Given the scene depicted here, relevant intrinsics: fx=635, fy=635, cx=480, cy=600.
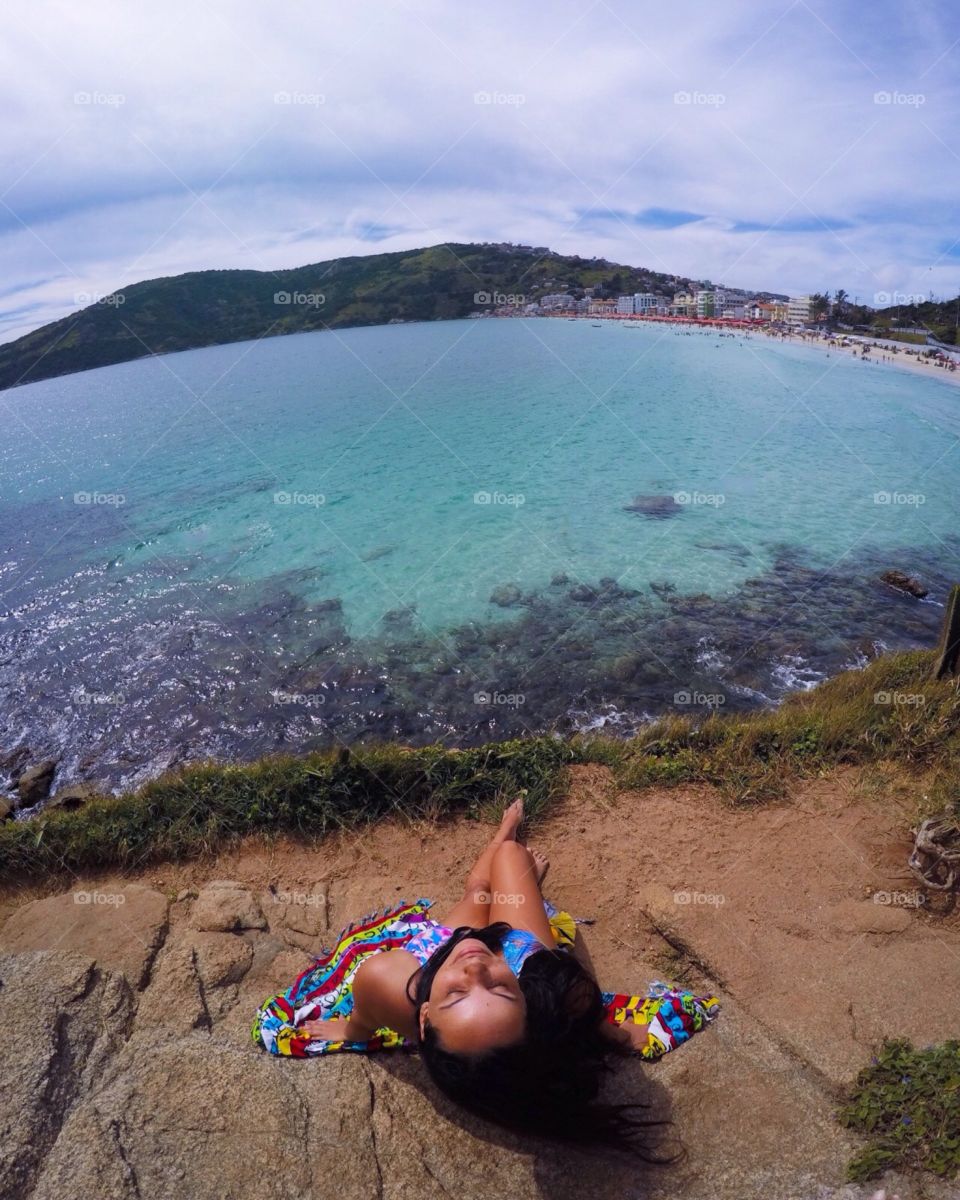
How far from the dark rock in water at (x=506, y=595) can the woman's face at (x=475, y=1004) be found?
10.8 metres

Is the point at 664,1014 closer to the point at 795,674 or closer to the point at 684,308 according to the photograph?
the point at 795,674

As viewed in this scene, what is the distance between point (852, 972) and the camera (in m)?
4.25

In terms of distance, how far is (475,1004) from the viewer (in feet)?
9.23

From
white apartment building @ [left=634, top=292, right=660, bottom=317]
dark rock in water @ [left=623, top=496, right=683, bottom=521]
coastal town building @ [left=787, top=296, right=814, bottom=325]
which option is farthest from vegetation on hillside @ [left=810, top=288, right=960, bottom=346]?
dark rock in water @ [left=623, top=496, right=683, bottom=521]

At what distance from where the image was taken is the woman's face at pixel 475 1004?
2.75 meters

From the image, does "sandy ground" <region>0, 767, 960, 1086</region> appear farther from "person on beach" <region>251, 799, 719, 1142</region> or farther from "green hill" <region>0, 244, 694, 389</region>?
"green hill" <region>0, 244, 694, 389</region>

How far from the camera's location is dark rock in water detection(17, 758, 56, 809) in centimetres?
930

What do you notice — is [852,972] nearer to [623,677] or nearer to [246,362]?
[623,677]

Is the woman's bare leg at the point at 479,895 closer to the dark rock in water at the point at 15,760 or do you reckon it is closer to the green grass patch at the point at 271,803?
the green grass patch at the point at 271,803

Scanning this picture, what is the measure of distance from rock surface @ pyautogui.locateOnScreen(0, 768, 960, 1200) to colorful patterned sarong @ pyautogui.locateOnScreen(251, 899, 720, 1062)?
102 mm

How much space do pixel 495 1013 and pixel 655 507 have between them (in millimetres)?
18589

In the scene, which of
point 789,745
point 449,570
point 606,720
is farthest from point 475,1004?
point 449,570

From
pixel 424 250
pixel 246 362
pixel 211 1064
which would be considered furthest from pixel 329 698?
pixel 424 250

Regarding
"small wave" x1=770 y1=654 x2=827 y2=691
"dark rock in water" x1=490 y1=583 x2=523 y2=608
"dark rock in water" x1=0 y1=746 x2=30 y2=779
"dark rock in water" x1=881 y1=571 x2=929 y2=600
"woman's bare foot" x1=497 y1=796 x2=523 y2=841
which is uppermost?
"woman's bare foot" x1=497 y1=796 x2=523 y2=841
